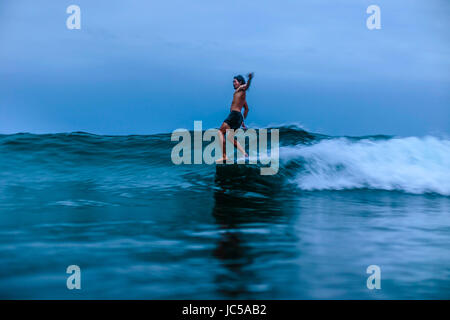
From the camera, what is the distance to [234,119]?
751 centimetres

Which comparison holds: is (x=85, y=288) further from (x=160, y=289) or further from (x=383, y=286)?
(x=383, y=286)

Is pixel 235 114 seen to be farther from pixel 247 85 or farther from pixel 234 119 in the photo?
pixel 247 85

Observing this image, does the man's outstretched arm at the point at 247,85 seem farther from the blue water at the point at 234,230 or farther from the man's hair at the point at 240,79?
the blue water at the point at 234,230

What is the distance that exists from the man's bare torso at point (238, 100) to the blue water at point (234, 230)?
1.34 m

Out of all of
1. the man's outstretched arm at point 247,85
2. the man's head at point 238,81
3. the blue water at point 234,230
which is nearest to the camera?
the blue water at point 234,230

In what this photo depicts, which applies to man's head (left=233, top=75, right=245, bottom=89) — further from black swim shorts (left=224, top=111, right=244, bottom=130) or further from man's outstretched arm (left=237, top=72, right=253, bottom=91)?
black swim shorts (left=224, top=111, right=244, bottom=130)

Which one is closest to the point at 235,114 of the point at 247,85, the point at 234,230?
the point at 247,85

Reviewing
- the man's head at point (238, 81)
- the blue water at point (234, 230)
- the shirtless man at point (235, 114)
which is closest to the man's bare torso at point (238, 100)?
the shirtless man at point (235, 114)

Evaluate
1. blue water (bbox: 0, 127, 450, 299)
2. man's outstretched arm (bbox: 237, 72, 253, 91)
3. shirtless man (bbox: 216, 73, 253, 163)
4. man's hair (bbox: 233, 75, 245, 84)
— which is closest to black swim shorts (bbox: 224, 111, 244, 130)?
shirtless man (bbox: 216, 73, 253, 163)

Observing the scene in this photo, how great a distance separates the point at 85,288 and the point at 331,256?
183cm

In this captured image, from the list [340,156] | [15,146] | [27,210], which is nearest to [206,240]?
[27,210]

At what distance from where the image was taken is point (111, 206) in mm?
4961

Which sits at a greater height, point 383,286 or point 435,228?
point 435,228

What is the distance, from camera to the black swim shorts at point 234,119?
7.49m
